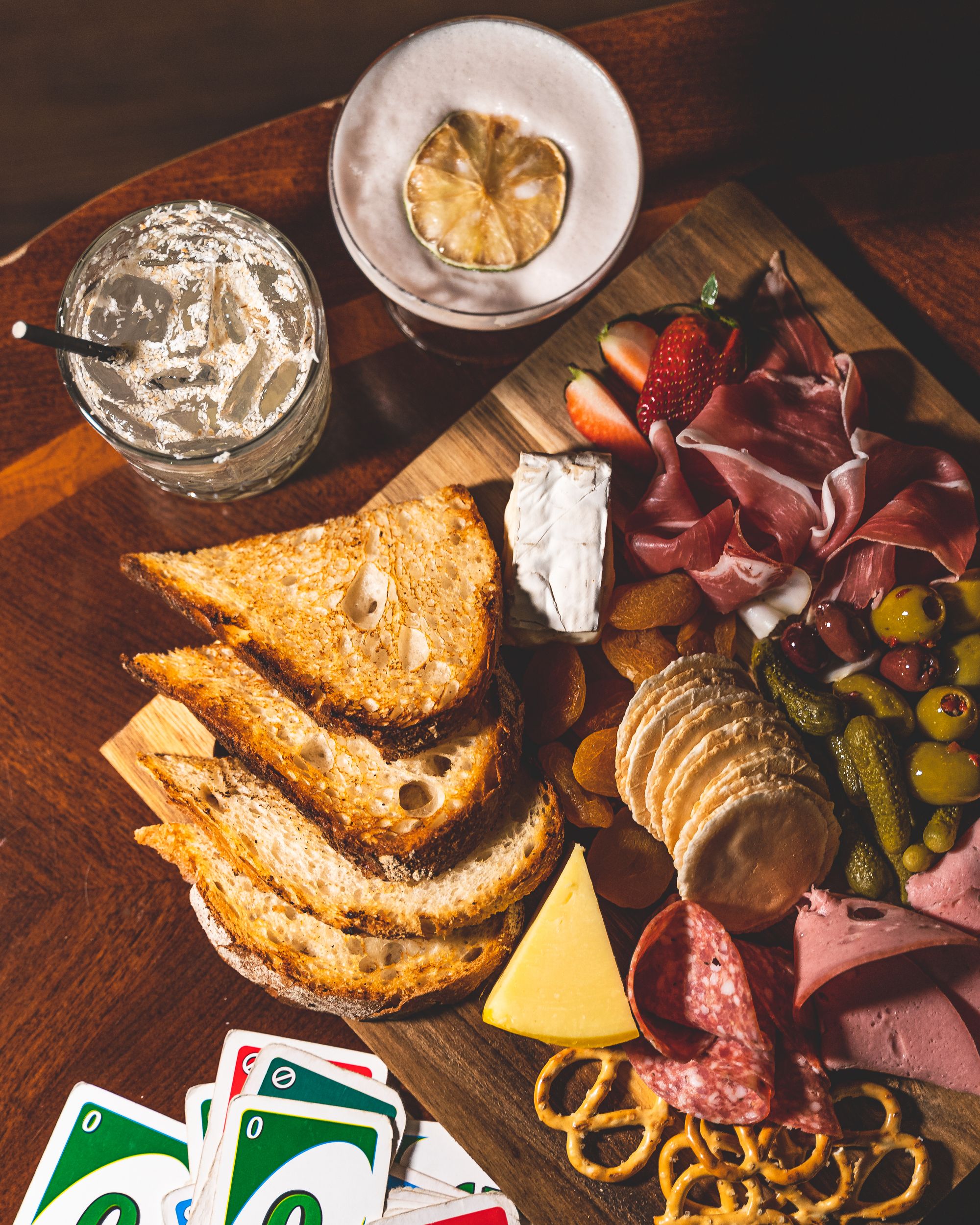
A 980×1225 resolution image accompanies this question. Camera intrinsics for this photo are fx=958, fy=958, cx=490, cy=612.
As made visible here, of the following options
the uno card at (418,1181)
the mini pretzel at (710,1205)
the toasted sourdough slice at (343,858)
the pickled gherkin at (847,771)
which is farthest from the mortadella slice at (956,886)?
the uno card at (418,1181)

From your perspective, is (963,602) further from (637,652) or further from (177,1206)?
(177,1206)

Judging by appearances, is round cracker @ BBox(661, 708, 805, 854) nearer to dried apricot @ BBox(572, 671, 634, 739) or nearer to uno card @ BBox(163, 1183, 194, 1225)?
dried apricot @ BBox(572, 671, 634, 739)

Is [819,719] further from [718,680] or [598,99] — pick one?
[598,99]

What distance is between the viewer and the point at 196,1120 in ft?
5.26

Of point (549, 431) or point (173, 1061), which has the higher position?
point (549, 431)

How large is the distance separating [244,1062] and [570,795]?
0.71 metres

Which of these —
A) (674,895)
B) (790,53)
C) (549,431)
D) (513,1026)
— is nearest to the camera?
(513,1026)

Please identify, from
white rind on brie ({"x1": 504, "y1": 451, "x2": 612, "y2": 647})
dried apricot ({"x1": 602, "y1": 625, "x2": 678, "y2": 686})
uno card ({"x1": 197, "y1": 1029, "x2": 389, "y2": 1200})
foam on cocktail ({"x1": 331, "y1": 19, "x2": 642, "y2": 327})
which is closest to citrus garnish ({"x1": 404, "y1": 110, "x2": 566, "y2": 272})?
foam on cocktail ({"x1": 331, "y1": 19, "x2": 642, "y2": 327})

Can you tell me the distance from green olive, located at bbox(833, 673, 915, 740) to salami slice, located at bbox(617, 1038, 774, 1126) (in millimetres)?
525

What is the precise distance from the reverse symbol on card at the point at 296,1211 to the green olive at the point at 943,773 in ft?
3.83

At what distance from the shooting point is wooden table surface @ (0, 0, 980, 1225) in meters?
1.62

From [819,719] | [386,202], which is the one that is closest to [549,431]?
[386,202]

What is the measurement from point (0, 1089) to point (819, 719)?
147cm

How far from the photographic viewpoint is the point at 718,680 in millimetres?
1490
